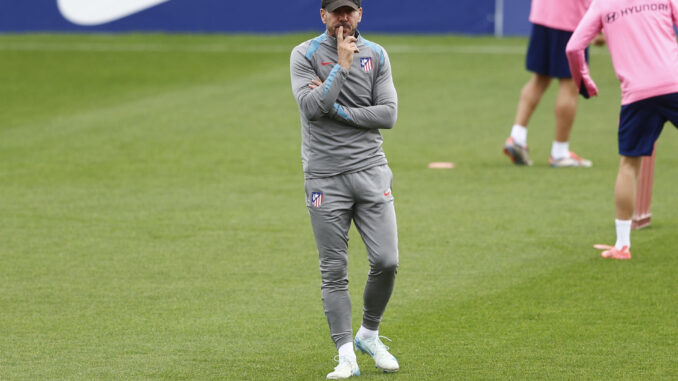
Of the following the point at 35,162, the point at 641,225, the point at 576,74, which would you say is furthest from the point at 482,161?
the point at 35,162

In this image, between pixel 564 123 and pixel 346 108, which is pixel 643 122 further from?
pixel 564 123

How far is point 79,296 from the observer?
21.7 ft

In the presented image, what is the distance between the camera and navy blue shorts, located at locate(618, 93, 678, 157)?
23.6 ft

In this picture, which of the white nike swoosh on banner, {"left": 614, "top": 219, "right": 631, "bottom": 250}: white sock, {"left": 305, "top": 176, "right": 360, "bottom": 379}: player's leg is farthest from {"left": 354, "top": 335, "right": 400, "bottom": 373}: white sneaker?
the white nike swoosh on banner

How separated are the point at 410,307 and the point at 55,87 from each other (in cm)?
1170

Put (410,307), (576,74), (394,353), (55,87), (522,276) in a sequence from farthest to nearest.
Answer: (55,87)
(576,74)
(522,276)
(410,307)
(394,353)

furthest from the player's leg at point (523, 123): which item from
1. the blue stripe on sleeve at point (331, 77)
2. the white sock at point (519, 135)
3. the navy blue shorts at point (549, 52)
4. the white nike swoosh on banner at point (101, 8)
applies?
the white nike swoosh on banner at point (101, 8)

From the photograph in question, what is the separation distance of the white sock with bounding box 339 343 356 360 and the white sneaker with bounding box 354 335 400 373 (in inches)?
5.7

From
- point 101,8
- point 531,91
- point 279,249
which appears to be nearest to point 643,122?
point 279,249

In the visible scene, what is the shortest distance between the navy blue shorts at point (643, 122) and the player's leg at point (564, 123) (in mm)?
3513

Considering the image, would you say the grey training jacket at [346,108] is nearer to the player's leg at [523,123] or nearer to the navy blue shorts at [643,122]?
the navy blue shorts at [643,122]

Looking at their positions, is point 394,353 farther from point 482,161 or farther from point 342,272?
point 482,161

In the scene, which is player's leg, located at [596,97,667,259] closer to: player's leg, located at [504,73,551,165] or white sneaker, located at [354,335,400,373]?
white sneaker, located at [354,335,400,373]

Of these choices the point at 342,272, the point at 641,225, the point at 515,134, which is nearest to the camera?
the point at 342,272
